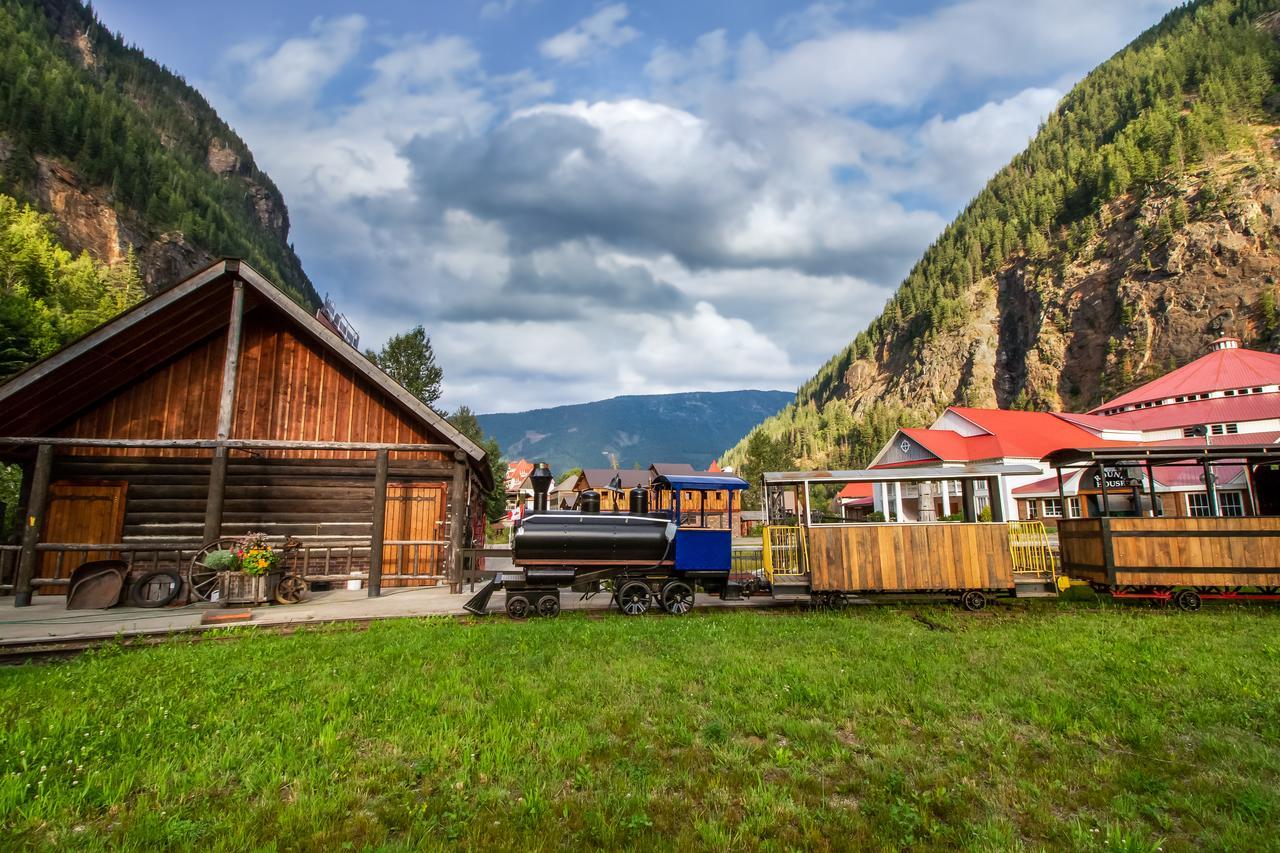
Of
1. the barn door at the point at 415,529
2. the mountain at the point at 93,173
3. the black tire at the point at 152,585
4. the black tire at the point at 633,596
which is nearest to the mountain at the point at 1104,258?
the barn door at the point at 415,529

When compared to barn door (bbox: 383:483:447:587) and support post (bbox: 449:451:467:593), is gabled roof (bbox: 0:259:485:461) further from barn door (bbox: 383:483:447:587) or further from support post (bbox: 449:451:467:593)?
barn door (bbox: 383:483:447:587)

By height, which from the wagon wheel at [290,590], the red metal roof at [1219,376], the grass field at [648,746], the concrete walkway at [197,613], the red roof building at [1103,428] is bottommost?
the grass field at [648,746]

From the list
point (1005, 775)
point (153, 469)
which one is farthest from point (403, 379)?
point (1005, 775)

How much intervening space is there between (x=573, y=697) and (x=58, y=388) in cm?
1619

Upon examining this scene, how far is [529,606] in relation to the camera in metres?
12.3

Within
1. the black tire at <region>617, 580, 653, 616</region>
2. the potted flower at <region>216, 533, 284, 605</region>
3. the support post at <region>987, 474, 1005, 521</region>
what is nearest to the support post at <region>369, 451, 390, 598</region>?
the potted flower at <region>216, 533, 284, 605</region>

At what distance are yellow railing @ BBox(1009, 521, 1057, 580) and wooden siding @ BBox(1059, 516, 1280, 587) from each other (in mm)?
1542

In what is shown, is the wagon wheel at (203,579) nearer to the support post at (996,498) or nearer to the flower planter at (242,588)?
the flower planter at (242,588)

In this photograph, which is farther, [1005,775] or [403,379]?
[403,379]

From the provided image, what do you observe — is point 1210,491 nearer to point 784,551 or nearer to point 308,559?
point 784,551

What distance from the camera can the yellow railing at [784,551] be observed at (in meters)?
13.4

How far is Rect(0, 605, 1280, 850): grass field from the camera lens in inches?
155

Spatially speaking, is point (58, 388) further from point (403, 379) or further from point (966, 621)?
point (403, 379)

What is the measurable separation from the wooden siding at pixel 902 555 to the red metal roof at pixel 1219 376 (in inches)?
2136
